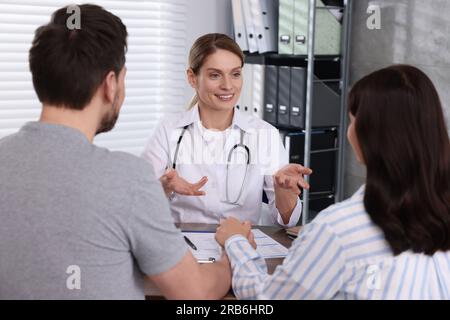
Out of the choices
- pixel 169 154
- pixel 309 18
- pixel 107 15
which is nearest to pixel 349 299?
pixel 107 15

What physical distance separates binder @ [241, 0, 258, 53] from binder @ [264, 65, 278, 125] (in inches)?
7.1

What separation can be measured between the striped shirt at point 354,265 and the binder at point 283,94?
2579mm

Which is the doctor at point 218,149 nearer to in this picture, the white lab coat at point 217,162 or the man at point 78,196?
the white lab coat at point 217,162

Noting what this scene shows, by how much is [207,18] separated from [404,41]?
1237 millimetres

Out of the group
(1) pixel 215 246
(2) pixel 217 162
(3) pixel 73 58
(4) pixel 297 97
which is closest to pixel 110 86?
(3) pixel 73 58

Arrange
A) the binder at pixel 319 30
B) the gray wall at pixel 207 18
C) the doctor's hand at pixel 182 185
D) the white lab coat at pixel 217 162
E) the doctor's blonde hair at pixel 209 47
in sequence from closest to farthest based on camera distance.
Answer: the doctor's hand at pixel 182 185 < the white lab coat at pixel 217 162 < the doctor's blonde hair at pixel 209 47 < the binder at pixel 319 30 < the gray wall at pixel 207 18

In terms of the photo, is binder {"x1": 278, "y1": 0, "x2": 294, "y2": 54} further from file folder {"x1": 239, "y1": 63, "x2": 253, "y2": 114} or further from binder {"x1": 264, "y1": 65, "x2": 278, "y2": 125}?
file folder {"x1": 239, "y1": 63, "x2": 253, "y2": 114}

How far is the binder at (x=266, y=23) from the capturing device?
12.6 feet

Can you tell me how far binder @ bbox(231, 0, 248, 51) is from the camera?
394 cm

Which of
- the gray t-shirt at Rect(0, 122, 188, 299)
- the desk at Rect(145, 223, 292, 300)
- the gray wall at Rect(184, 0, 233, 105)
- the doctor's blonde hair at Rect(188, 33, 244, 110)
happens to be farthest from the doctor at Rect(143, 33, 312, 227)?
the gray wall at Rect(184, 0, 233, 105)

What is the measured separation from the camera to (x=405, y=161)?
1.22 meters

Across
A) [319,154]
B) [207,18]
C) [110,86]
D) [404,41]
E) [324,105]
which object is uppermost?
[207,18]

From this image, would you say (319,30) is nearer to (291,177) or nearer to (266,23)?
(266,23)

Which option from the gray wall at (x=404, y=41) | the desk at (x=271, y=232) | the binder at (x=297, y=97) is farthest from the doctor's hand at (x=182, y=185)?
the binder at (x=297, y=97)
